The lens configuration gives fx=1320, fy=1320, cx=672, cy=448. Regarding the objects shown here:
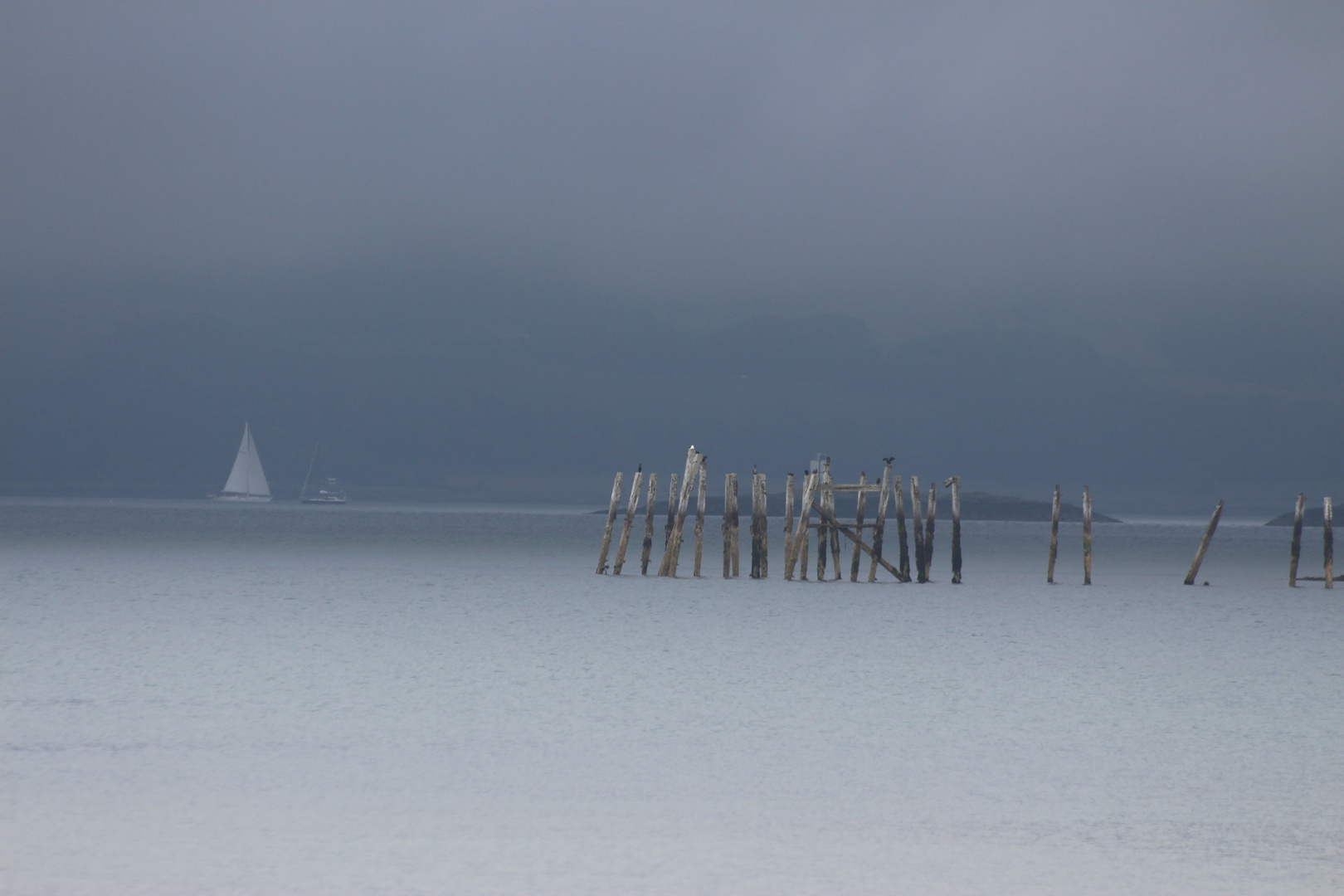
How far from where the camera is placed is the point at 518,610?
72.5 ft

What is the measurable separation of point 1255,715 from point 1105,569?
94.2 feet

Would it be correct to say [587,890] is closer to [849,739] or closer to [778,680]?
[849,739]

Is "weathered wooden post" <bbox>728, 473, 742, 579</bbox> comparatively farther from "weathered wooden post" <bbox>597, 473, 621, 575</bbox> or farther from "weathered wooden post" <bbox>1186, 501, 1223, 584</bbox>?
"weathered wooden post" <bbox>1186, 501, 1223, 584</bbox>

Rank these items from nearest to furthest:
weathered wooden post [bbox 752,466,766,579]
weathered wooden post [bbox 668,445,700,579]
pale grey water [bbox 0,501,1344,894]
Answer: pale grey water [bbox 0,501,1344,894]
weathered wooden post [bbox 668,445,700,579]
weathered wooden post [bbox 752,466,766,579]

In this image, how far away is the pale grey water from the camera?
6.37 meters

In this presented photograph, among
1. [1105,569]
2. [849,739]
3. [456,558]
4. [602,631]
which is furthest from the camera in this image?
[456,558]

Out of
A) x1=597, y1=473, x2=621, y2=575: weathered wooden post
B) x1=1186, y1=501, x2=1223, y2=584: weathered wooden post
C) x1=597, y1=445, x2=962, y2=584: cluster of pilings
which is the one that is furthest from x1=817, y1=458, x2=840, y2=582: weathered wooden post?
x1=1186, y1=501, x2=1223, y2=584: weathered wooden post

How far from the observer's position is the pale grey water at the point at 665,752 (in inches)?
251

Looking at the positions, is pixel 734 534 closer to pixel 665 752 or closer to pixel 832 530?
pixel 832 530

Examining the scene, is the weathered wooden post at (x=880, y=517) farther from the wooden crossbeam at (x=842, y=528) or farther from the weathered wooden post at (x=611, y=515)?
the weathered wooden post at (x=611, y=515)

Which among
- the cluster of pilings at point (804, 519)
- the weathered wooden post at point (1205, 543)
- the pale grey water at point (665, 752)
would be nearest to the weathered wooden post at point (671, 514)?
the cluster of pilings at point (804, 519)

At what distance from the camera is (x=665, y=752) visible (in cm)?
937

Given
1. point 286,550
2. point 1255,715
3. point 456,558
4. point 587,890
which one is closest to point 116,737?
point 587,890

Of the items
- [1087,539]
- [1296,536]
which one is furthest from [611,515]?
[1296,536]
